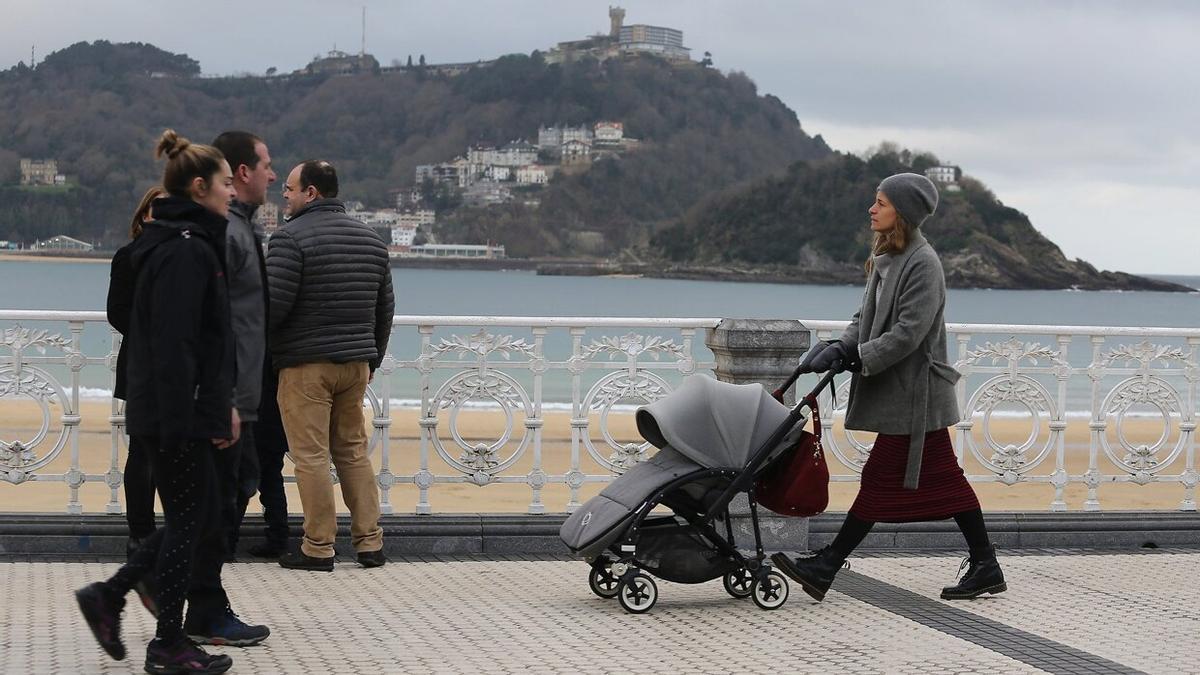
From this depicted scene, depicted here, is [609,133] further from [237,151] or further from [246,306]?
[246,306]

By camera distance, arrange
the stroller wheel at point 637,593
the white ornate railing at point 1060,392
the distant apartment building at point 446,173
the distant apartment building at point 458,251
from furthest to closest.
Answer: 1. the distant apartment building at point 446,173
2. the distant apartment building at point 458,251
3. the white ornate railing at point 1060,392
4. the stroller wheel at point 637,593

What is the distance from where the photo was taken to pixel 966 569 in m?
7.05

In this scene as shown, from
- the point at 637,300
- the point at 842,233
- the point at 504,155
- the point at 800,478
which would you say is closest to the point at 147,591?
the point at 800,478

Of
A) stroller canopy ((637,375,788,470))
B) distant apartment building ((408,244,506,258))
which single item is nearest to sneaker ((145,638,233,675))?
stroller canopy ((637,375,788,470))

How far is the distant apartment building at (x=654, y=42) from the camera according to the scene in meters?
154

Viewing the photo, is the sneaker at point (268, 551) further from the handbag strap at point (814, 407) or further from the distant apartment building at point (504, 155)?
the distant apartment building at point (504, 155)

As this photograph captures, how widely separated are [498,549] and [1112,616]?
284cm

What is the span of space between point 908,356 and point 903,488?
55cm

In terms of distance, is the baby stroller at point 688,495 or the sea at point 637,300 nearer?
the baby stroller at point 688,495

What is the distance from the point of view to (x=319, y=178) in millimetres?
6836

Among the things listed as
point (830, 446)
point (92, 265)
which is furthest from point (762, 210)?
point (830, 446)

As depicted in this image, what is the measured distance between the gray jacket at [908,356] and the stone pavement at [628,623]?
759mm

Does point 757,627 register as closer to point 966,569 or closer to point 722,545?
point 722,545

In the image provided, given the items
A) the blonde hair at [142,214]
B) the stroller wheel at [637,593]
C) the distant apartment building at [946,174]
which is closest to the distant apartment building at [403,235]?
the distant apartment building at [946,174]
